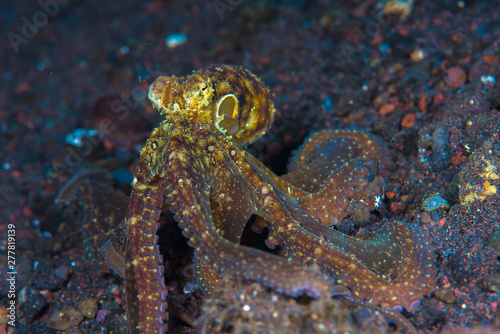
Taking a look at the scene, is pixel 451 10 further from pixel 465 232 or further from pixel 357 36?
pixel 465 232

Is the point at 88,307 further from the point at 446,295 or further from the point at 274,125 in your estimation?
the point at 446,295

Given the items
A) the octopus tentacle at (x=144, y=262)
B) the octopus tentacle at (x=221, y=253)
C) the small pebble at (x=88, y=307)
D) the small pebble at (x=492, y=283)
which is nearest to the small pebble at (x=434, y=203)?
the small pebble at (x=492, y=283)

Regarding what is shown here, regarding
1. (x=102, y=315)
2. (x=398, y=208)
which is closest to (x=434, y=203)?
(x=398, y=208)

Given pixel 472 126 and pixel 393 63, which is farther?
pixel 393 63

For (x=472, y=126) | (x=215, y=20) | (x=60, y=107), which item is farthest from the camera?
(x=215, y=20)

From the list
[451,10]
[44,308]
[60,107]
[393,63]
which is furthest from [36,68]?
Result: [451,10]
